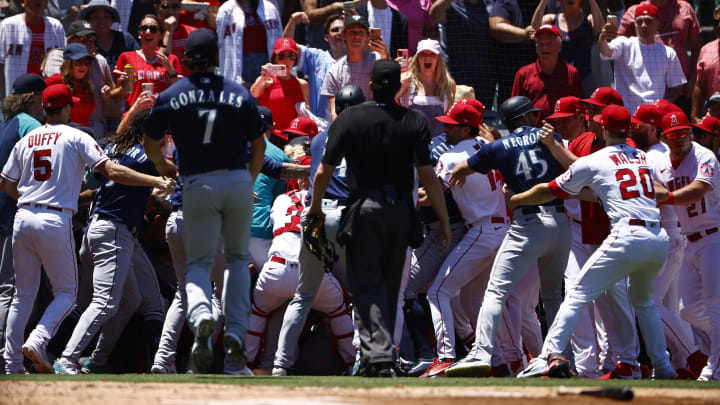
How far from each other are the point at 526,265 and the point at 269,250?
228 centimetres

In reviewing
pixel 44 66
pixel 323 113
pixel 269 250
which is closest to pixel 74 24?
pixel 44 66

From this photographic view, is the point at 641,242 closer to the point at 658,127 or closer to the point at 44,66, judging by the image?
the point at 658,127

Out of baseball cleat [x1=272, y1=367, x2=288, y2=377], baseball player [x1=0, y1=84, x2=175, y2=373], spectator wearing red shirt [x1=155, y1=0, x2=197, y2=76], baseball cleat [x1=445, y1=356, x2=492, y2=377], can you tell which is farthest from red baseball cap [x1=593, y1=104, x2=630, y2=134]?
spectator wearing red shirt [x1=155, y1=0, x2=197, y2=76]

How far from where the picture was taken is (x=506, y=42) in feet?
39.2

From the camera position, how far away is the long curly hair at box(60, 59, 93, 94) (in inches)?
406

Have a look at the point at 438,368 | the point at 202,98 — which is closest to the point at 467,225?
the point at 438,368

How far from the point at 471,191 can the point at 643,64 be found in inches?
158

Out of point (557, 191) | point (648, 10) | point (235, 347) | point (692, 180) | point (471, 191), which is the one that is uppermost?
point (648, 10)

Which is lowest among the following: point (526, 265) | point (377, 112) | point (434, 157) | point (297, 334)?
point (297, 334)

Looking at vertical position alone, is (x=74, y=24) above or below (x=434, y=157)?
above

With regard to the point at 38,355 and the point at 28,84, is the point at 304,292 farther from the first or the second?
the point at 28,84

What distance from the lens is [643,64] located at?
1138 cm

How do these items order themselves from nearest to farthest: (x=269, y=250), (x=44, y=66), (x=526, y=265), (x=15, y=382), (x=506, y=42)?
(x=15, y=382)
(x=526, y=265)
(x=269, y=250)
(x=44, y=66)
(x=506, y=42)

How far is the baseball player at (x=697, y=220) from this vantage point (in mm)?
7945
